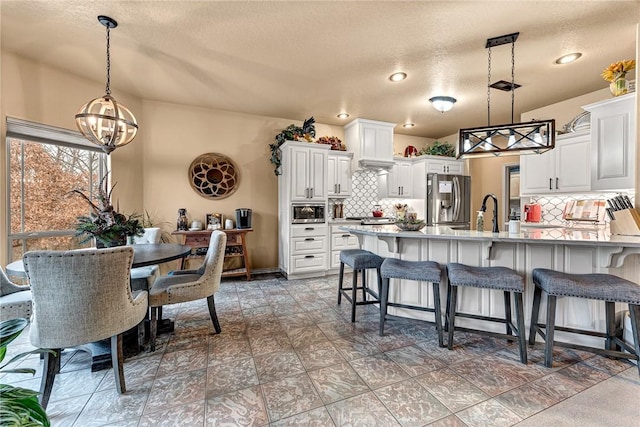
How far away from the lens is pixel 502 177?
5.64 m

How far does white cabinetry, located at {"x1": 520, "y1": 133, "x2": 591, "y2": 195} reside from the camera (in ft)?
12.0

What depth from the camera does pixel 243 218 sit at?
4.50m

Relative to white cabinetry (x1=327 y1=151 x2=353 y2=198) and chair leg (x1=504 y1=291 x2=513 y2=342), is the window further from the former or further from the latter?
chair leg (x1=504 y1=291 x2=513 y2=342)

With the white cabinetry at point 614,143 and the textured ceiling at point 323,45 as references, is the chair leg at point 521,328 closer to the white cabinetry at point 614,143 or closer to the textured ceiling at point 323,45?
the white cabinetry at point 614,143

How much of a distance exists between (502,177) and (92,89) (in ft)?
23.4

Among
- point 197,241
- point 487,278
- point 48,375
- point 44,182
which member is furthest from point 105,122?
point 487,278

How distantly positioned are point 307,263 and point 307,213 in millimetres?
840

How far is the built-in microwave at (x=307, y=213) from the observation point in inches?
177

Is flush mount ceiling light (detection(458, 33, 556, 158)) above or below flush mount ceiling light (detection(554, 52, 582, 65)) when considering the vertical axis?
below

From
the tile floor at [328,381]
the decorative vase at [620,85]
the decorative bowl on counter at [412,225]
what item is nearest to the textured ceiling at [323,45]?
the decorative vase at [620,85]

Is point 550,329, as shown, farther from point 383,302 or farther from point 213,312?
point 213,312

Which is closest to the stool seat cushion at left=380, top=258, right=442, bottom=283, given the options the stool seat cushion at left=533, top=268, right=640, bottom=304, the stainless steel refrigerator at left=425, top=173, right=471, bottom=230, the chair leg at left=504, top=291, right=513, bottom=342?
the chair leg at left=504, top=291, right=513, bottom=342

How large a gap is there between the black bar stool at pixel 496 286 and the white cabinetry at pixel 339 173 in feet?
9.49

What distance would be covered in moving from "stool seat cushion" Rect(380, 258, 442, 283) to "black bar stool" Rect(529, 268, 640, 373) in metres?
0.76
